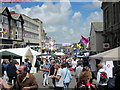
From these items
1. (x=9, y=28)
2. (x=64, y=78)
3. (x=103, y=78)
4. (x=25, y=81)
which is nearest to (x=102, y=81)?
(x=103, y=78)

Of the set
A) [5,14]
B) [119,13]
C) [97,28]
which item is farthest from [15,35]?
[119,13]

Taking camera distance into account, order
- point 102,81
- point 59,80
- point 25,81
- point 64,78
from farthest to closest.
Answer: point 64,78
point 59,80
point 102,81
point 25,81

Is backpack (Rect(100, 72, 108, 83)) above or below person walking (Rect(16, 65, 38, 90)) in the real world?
below

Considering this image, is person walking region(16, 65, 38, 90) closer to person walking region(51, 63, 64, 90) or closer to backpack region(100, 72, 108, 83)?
person walking region(51, 63, 64, 90)

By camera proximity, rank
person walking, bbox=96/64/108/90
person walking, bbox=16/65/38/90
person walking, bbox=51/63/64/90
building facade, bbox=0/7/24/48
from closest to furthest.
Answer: person walking, bbox=16/65/38/90, person walking, bbox=96/64/108/90, person walking, bbox=51/63/64/90, building facade, bbox=0/7/24/48

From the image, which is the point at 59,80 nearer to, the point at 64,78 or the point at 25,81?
the point at 64,78

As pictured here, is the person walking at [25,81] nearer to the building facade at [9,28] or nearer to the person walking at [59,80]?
the person walking at [59,80]

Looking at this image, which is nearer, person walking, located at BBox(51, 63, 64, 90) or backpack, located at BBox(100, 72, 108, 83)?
backpack, located at BBox(100, 72, 108, 83)

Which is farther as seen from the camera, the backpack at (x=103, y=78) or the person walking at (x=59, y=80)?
the person walking at (x=59, y=80)

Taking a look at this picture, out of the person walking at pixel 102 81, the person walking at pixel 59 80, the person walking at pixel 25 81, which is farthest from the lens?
the person walking at pixel 59 80

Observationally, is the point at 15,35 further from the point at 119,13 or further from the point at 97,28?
the point at 119,13

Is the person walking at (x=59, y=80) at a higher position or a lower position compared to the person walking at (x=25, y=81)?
lower

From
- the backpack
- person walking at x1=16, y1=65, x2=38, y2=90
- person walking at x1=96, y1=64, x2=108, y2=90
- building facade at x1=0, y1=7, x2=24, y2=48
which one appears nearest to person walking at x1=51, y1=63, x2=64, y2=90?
person walking at x1=96, y1=64, x2=108, y2=90

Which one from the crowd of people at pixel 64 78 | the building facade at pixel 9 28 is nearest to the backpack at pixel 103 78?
the crowd of people at pixel 64 78
